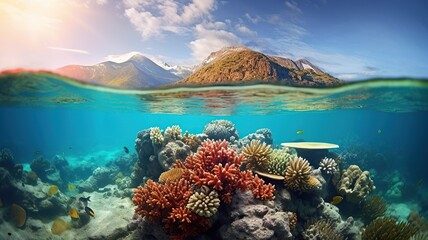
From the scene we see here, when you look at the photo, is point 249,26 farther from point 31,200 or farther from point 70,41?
point 31,200

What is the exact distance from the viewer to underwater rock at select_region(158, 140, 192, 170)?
30.5ft

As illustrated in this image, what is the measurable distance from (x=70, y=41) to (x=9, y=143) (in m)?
33.0

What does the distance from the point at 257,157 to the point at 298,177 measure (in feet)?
4.39

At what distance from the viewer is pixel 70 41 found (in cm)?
870

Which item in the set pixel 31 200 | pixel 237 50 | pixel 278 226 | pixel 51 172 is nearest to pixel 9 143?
pixel 51 172

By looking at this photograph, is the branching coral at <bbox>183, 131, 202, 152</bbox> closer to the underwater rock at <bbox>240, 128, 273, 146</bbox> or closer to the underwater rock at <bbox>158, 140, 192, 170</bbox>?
the underwater rock at <bbox>158, 140, 192, 170</bbox>

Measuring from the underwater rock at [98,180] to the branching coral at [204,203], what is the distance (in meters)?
13.6

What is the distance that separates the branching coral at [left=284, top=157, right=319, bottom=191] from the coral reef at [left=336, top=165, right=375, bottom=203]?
2934 mm

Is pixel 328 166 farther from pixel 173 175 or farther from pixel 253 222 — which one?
pixel 173 175

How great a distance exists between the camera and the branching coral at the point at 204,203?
19.2 ft

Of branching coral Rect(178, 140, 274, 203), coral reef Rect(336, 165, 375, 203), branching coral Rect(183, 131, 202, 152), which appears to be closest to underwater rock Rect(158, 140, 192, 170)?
branching coral Rect(183, 131, 202, 152)

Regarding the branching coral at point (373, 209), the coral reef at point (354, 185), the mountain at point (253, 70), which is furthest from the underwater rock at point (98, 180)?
the branching coral at point (373, 209)

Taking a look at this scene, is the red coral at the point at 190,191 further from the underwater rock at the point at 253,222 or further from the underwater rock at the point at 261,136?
the underwater rock at the point at 261,136

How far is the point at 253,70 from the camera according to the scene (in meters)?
10.9
